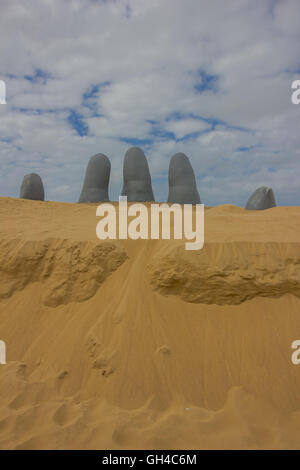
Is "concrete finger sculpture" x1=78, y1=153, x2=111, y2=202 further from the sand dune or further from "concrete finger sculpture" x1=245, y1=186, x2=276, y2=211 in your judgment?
the sand dune

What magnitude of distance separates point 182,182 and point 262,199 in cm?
337

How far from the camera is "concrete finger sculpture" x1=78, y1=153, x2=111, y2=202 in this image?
12.7 metres

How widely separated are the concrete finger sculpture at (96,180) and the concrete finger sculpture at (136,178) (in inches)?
31.4

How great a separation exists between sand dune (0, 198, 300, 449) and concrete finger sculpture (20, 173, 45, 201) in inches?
332

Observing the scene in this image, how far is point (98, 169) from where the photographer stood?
41.9ft

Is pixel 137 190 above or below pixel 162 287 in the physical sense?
above

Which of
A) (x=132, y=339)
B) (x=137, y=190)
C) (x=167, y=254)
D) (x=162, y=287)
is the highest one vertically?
(x=137, y=190)

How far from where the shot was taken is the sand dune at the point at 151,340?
2.28m

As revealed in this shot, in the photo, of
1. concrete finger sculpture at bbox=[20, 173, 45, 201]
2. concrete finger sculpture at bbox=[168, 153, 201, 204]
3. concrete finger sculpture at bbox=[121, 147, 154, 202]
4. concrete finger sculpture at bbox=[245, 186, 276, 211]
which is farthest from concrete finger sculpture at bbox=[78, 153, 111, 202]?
concrete finger sculpture at bbox=[245, 186, 276, 211]

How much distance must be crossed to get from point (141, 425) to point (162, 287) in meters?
1.51

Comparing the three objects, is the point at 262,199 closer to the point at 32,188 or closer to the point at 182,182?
the point at 182,182

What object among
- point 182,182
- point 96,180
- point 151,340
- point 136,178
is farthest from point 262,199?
point 151,340
